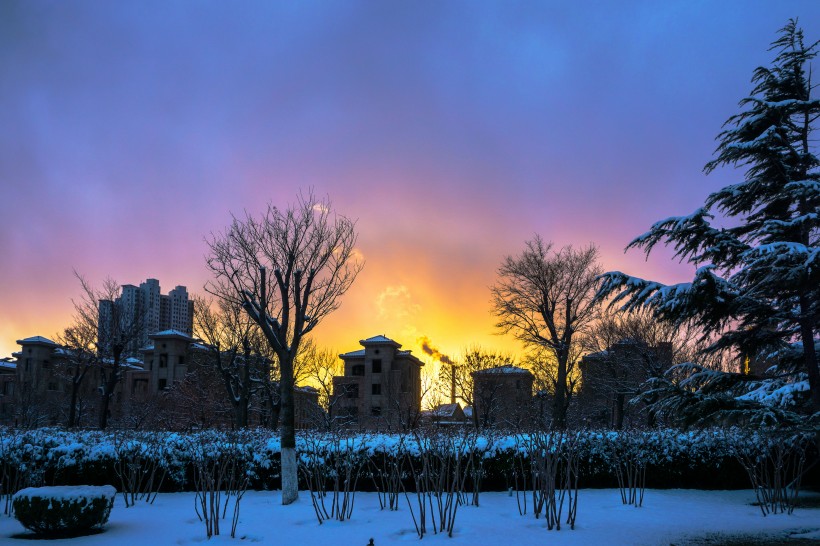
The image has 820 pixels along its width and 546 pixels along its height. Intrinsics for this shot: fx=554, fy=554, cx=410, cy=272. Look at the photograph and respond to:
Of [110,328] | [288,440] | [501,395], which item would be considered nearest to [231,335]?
[110,328]

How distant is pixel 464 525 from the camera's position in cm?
882

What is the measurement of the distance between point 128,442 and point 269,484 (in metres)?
3.26

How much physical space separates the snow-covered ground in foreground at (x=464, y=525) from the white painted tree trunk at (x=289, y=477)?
8.2 inches

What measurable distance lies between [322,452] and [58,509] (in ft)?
18.3

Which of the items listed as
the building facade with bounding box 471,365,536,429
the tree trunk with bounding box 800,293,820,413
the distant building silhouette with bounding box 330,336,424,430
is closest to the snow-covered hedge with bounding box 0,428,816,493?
the tree trunk with bounding box 800,293,820,413

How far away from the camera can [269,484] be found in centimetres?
1302

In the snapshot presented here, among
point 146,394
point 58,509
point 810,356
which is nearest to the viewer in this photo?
point 58,509

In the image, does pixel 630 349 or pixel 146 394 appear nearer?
pixel 630 349

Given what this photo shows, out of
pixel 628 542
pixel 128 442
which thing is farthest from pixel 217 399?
pixel 628 542

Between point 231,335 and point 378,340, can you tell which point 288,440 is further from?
point 378,340

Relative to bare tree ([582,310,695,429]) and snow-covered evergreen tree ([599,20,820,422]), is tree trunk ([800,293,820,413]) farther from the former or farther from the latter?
bare tree ([582,310,695,429])

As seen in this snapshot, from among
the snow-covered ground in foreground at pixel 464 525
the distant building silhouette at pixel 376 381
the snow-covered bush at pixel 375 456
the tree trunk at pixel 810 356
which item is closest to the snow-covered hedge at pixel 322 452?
the snow-covered bush at pixel 375 456

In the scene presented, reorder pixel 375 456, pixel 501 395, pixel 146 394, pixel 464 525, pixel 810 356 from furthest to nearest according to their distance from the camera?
pixel 146 394 < pixel 501 395 < pixel 375 456 < pixel 810 356 < pixel 464 525

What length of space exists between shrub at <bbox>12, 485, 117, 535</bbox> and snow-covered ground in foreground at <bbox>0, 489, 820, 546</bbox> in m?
0.29
